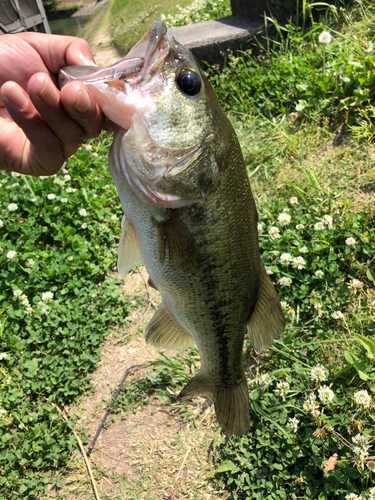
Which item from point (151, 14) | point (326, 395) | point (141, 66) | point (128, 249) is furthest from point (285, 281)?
point (151, 14)

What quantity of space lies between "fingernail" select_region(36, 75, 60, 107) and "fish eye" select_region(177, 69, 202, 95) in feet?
1.53

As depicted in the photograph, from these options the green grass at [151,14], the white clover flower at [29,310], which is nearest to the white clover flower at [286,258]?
the white clover flower at [29,310]

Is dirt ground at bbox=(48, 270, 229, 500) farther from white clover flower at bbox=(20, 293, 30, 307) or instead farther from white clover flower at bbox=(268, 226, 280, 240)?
white clover flower at bbox=(268, 226, 280, 240)

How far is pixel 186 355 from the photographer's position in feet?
10.3

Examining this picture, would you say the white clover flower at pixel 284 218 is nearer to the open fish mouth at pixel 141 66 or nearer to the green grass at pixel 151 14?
the open fish mouth at pixel 141 66

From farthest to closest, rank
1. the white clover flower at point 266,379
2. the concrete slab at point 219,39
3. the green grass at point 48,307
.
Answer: the concrete slab at point 219,39 < the green grass at point 48,307 < the white clover flower at point 266,379

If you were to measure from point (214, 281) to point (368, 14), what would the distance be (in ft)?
16.6

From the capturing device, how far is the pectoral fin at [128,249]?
167 cm

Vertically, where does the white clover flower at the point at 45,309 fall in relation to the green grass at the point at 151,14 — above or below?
below

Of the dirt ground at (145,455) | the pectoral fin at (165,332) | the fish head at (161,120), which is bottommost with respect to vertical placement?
the dirt ground at (145,455)

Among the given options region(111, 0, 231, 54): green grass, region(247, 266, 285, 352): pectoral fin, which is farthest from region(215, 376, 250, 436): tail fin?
region(111, 0, 231, 54): green grass

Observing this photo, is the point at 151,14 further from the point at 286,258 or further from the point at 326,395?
the point at 326,395

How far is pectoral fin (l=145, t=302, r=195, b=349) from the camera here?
1903 mm

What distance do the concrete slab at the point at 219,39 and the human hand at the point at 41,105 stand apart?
4621 millimetres
